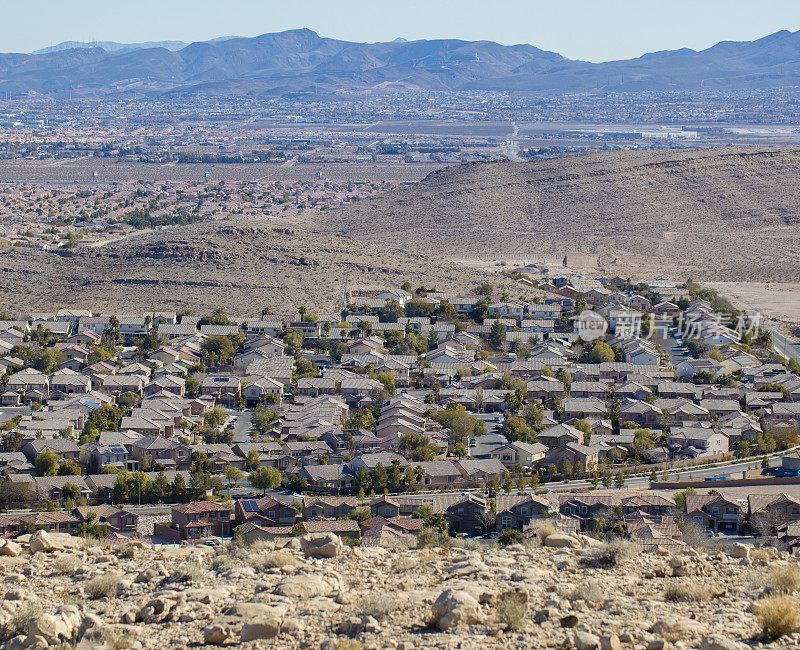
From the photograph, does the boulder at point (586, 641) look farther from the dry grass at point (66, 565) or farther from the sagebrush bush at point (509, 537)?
the sagebrush bush at point (509, 537)

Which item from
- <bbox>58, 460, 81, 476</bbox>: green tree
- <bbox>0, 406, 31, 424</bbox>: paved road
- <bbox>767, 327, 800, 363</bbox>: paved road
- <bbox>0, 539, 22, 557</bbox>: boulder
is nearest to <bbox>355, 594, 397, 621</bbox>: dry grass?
<bbox>0, 539, 22, 557</bbox>: boulder

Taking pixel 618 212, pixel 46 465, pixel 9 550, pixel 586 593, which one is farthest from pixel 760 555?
pixel 618 212

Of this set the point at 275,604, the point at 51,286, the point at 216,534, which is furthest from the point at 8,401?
the point at 275,604

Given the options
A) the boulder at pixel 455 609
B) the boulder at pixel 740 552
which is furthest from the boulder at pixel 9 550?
the boulder at pixel 740 552

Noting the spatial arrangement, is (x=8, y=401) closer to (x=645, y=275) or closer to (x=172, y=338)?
(x=172, y=338)

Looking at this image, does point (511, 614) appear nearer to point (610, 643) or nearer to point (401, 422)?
point (610, 643)

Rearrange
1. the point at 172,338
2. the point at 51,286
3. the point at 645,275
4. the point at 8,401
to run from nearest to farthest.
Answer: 1. the point at 8,401
2. the point at 172,338
3. the point at 51,286
4. the point at 645,275
